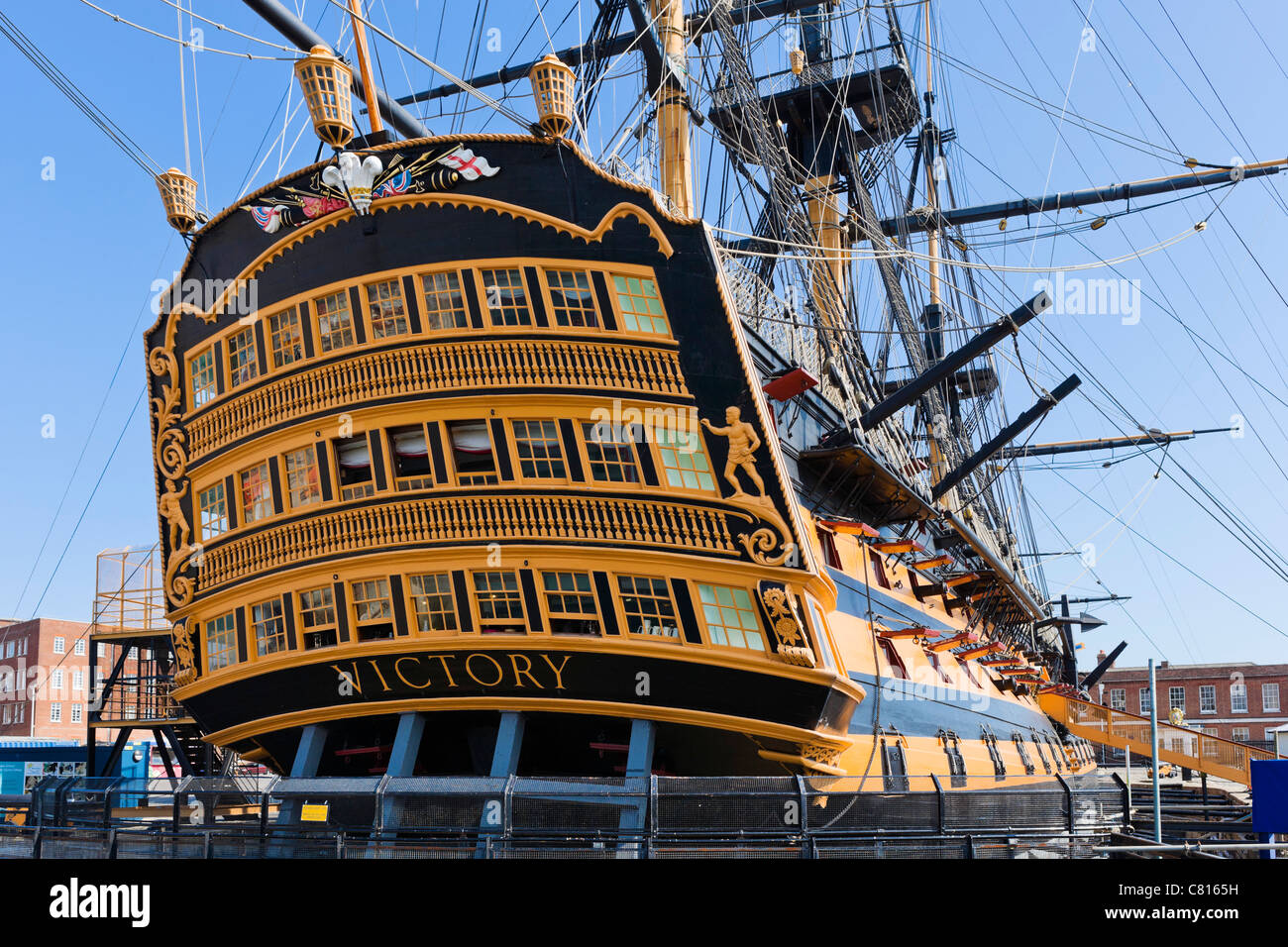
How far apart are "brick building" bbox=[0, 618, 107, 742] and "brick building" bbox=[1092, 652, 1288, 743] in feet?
207

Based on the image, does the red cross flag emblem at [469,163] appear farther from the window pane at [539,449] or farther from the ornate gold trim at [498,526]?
the ornate gold trim at [498,526]

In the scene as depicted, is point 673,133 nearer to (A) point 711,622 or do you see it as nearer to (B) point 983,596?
(A) point 711,622

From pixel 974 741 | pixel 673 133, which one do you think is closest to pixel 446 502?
pixel 673 133

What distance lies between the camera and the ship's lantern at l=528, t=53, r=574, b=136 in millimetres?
16203

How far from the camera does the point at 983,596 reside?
1186 inches

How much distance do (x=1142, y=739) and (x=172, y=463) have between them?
36160 mm

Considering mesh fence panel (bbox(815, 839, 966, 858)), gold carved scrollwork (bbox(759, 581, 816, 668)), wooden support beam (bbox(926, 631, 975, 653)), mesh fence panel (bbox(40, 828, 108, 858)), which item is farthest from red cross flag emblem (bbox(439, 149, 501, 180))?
wooden support beam (bbox(926, 631, 975, 653))

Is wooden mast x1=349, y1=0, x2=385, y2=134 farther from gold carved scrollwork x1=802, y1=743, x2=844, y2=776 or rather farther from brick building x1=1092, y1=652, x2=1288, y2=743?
Result: brick building x1=1092, y1=652, x2=1288, y2=743

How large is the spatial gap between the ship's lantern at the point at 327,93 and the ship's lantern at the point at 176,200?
4.06 metres

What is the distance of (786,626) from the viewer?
15750mm

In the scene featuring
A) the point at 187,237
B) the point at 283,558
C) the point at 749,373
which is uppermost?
the point at 187,237

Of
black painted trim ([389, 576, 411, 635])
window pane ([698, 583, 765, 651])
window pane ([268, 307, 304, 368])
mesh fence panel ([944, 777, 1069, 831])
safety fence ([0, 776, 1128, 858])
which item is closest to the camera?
safety fence ([0, 776, 1128, 858])

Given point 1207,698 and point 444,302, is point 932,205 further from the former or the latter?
point 1207,698
